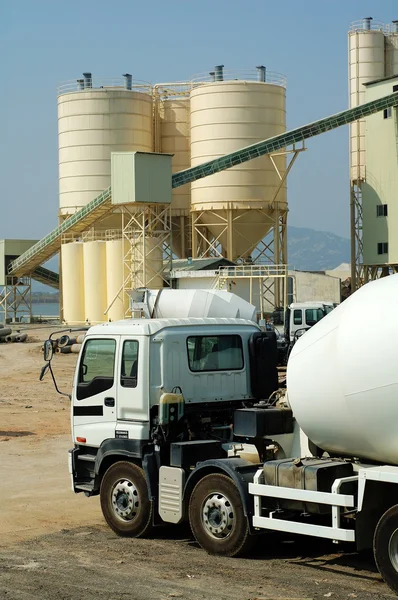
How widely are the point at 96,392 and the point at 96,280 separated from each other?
51.9 meters

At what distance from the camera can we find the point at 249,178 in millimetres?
66188

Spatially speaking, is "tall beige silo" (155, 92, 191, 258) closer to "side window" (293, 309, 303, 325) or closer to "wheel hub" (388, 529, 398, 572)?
"side window" (293, 309, 303, 325)

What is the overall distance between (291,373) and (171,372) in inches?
79.3

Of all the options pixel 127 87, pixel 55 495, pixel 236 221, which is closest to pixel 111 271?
pixel 236 221

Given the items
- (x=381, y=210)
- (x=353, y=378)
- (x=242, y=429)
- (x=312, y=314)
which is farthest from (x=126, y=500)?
(x=381, y=210)

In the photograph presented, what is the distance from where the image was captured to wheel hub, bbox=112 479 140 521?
1370 cm

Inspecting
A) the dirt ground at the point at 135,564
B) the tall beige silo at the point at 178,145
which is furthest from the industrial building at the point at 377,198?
the dirt ground at the point at 135,564

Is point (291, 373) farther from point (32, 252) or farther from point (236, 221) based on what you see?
point (32, 252)

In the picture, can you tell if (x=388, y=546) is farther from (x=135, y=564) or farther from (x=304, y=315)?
(x=304, y=315)

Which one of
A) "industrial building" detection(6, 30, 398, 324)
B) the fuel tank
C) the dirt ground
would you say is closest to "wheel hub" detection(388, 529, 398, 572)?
the dirt ground

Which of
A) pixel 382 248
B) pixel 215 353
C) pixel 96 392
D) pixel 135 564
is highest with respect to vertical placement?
pixel 382 248

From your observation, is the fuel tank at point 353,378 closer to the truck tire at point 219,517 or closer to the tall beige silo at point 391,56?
the truck tire at point 219,517

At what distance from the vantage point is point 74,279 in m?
67.4

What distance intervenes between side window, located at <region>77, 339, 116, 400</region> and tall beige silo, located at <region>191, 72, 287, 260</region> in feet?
170
